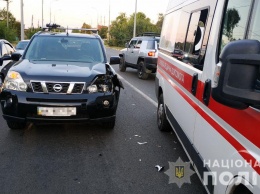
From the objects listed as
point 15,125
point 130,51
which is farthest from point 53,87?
point 130,51

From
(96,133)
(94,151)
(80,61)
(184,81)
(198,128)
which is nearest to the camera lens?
(198,128)

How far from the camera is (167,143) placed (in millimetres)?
5074

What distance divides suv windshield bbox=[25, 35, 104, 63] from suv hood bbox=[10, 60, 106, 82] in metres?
0.36

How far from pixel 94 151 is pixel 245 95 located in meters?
3.37

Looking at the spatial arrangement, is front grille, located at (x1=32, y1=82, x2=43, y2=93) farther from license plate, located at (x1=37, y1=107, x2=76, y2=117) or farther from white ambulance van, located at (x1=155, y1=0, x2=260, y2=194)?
white ambulance van, located at (x1=155, y1=0, x2=260, y2=194)

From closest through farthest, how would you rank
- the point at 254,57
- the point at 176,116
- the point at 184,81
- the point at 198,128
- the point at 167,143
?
the point at 254,57 → the point at 198,128 → the point at 184,81 → the point at 176,116 → the point at 167,143

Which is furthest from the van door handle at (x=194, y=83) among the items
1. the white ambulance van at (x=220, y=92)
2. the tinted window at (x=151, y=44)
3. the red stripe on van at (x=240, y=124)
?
the tinted window at (x=151, y=44)

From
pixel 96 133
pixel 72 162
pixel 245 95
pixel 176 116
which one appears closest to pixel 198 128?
pixel 176 116

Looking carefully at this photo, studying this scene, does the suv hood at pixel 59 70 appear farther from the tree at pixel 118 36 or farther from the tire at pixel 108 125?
the tree at pixel 118 36

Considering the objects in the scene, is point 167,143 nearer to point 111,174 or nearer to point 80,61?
point 111,174

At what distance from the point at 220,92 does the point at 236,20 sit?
3.34ft

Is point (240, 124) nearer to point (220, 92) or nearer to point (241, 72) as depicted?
point (220, 92)

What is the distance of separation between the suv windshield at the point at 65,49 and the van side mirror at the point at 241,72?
4.69 m

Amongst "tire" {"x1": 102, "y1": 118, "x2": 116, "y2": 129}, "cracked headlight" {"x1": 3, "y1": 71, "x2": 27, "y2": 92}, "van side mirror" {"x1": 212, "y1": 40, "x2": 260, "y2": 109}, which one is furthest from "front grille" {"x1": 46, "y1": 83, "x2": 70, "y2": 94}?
"van side mirror" {"x1": 212, "y1": 40, "x2": 260, "y2": 109}
